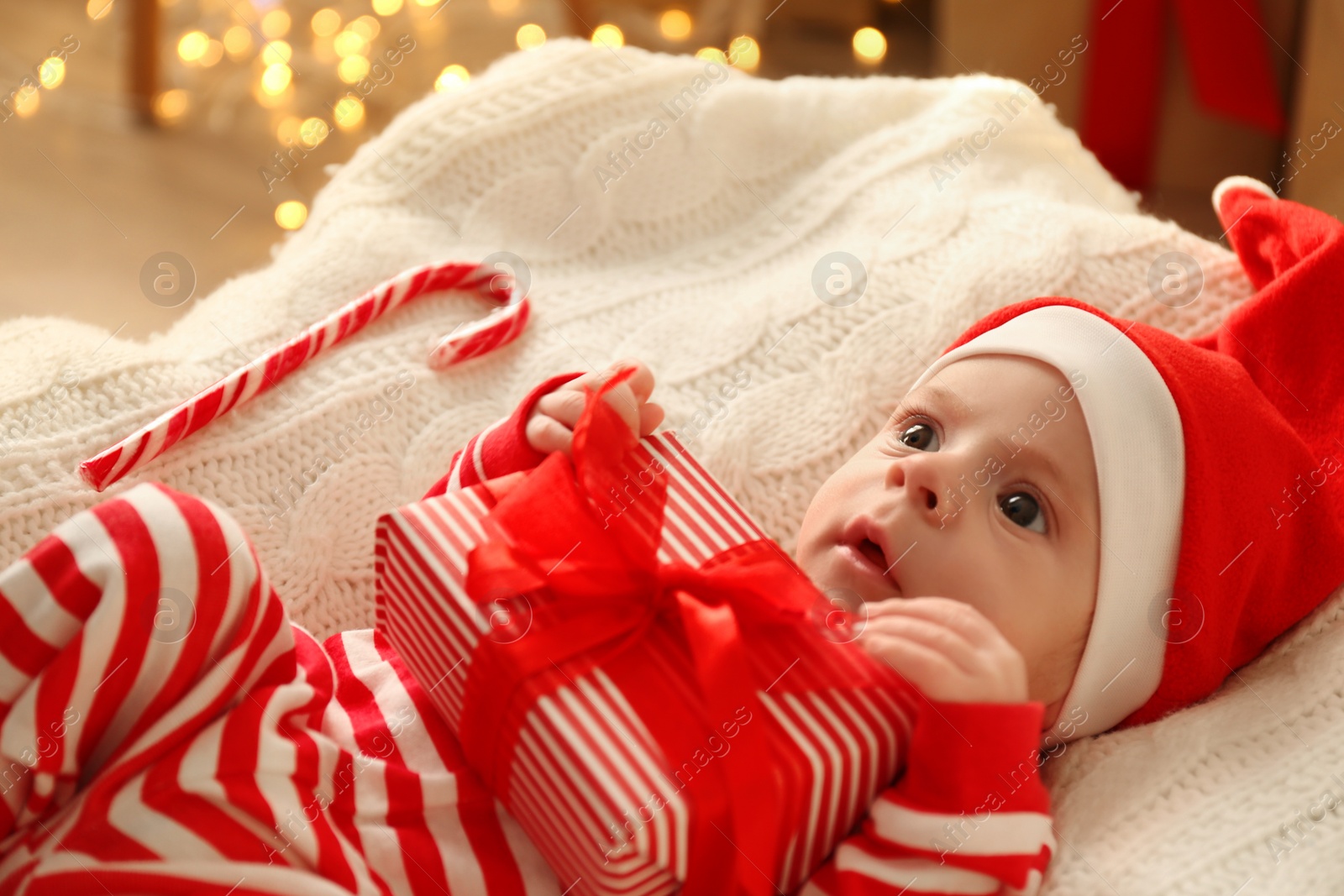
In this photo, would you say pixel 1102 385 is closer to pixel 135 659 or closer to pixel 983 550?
pixel 983 550

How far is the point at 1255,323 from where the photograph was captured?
1152mm

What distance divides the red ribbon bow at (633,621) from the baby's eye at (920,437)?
0.72 feet

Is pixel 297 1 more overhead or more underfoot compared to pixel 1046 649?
more overhead

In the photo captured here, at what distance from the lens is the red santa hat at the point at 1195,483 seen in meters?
0.99

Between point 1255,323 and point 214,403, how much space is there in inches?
39.5

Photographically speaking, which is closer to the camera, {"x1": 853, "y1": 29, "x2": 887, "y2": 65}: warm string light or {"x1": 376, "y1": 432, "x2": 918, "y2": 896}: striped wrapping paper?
{"x1": 376, "y1": 432, "x2": 918, "y2": 896}: striped wrapping paper

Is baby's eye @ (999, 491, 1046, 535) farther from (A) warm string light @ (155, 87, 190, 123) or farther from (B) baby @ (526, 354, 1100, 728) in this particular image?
(A) warm string light @ (155, 87, 190, 123)

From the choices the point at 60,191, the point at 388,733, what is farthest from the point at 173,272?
the point at 388,733

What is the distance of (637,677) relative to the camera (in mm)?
810

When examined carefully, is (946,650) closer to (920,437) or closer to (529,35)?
(920,437)

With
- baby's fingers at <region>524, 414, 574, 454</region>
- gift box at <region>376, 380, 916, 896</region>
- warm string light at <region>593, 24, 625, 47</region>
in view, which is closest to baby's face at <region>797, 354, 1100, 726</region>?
gift box at <region>376, 380, 916, 896</region>

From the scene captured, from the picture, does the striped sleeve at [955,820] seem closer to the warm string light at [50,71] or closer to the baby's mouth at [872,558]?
the baby's mouth at [872,558]

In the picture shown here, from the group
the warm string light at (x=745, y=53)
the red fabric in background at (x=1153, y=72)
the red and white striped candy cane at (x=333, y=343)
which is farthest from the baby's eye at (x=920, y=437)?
the warm string light at (x=745, y=53)

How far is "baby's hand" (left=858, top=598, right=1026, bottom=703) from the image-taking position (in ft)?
2.81
